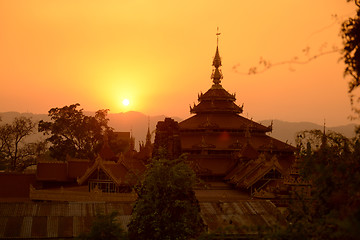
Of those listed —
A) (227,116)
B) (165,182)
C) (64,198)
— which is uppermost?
(227,116)

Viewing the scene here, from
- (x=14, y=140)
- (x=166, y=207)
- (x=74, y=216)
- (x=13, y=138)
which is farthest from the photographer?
(x=14, y=140)

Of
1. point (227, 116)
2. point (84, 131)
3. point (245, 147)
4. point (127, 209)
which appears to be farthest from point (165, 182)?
point (84, 131)

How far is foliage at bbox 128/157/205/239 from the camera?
18359 millimetres

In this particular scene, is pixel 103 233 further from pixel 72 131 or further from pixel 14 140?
pixel 14 140

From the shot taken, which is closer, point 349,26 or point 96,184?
point 349,26

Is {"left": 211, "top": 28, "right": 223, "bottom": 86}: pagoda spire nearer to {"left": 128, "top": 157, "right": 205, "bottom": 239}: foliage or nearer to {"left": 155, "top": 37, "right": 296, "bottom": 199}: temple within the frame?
{"left": 155, "top": 37, "right": 296, "bottom": 199}: temple

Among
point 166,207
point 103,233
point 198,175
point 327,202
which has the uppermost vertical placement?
point 327,202

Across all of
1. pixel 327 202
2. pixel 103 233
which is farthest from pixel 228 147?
pixel 327 202

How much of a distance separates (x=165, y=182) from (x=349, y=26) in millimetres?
9391

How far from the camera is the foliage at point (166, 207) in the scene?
60.2ft

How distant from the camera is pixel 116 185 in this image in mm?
43031

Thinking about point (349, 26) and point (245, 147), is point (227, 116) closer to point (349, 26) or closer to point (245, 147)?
point (245, 147)

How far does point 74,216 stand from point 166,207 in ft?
28.4

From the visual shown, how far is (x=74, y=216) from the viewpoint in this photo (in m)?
25.7
